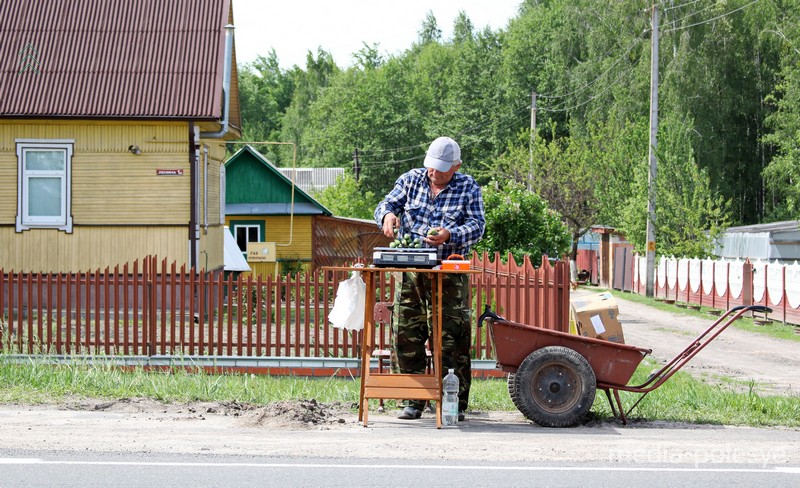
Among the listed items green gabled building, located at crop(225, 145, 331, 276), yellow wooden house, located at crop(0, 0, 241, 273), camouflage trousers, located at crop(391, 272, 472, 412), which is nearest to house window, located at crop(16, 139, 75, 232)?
yellow wooden house, located at crop(0, 0, 241, 273)

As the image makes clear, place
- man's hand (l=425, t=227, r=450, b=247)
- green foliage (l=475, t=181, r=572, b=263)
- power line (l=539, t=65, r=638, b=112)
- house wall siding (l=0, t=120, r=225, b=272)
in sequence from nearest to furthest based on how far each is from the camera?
man's hand (l=425, t=227, r=450, b=247) → house wall siding (l=0, t=120, r=225, b=272) → green foliage (l=475, t=181, r=572, b=263) → power line (l=539, t=65, r=638, b=112)

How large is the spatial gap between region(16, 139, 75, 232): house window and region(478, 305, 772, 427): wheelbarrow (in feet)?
47.7

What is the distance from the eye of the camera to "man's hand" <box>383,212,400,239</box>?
8523mm

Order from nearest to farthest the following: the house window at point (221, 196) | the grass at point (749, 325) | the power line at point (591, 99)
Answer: the grass at point (749, 325) < the house window at point (221, 196) < the power line at point (591, 99)

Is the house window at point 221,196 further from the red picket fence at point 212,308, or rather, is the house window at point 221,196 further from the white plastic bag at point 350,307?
the white plastic bag at point 350,307

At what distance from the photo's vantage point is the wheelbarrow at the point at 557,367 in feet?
27.9

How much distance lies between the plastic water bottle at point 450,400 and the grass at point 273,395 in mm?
1054

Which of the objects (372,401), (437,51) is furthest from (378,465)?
(437,51)

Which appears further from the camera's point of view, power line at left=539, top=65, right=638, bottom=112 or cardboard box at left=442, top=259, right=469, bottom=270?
power line at left=539, top=65, right=638, bottom=112

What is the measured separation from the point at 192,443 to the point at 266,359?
6.25m

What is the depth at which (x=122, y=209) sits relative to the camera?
69.7 feet

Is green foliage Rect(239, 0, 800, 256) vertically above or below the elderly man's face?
above

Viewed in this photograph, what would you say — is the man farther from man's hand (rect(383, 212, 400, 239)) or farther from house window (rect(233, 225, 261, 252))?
house window (rect(233, 225, 261, 252))

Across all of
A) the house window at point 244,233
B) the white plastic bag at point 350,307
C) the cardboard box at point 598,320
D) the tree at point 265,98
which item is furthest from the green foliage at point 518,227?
the tree at point 265,98
